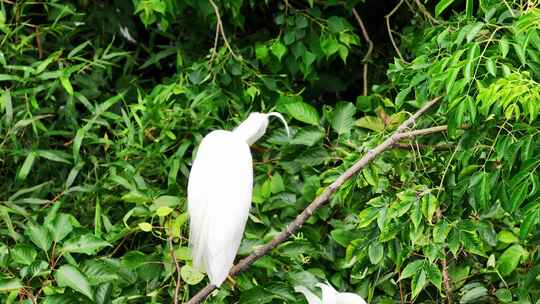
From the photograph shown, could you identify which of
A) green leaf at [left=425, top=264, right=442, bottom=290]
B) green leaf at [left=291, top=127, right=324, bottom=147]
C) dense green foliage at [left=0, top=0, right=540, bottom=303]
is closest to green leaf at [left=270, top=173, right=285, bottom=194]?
dense green foliage at [left=0, top=0, right=540, bottom=303]

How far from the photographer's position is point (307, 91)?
9.65 ft

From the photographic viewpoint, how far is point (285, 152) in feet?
6.72

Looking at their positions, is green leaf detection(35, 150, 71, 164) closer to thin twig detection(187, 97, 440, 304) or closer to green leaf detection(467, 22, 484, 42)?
thin twig detection(187, 97, 440, 304)

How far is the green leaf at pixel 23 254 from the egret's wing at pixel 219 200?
0.27 metres

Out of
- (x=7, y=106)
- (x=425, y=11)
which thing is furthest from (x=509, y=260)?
(x=7, y=106)

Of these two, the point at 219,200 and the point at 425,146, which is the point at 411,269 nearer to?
the point at 425,146

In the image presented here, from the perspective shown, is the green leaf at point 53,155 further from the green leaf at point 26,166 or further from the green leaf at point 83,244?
the green leaf at point 83,244

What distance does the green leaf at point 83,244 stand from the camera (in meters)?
1.57

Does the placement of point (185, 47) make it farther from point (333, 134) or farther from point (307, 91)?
point (333, 134)

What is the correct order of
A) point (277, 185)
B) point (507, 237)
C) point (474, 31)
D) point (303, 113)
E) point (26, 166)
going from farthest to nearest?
1. point (26, 166)
2. point (277, 185)
3. point (303, 113)
4. point (507, 237)
5. point (474, 31)

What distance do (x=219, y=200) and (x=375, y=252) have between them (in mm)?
282

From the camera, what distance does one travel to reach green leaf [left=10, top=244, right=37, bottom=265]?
157 cm

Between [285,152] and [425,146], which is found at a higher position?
[425,146]

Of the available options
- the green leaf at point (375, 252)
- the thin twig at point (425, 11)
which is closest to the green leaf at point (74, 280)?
the green leaf at point (375, 252)
